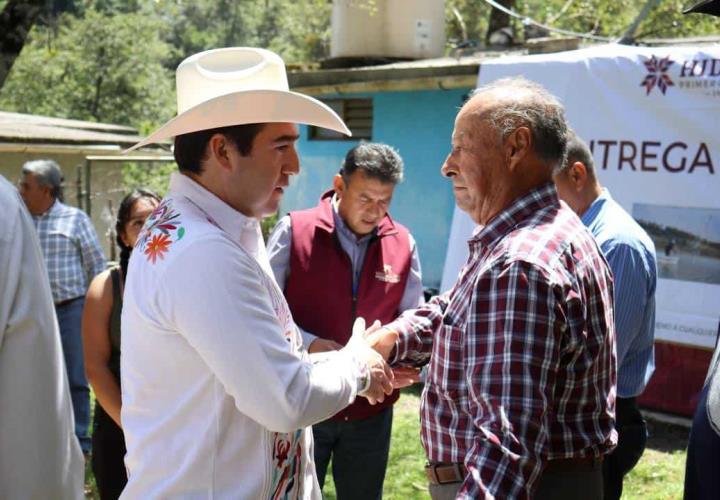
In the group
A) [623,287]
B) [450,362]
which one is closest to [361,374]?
[450,362]

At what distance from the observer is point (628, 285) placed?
11.7 ft

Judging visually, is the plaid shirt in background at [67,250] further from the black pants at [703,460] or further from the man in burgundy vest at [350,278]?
the black pants at [703,460]

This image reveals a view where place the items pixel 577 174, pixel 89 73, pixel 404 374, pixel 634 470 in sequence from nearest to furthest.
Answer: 1. pixel 404 374
2. pixel 577 174
3. pixel 634 470
4. pixel 89 73

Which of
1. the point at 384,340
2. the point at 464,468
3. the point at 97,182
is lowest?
the point at 97,182

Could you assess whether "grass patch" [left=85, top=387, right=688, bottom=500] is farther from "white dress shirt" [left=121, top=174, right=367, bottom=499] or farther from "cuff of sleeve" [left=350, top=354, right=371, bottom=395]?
"white dress shirt" [left=121, top=174, right=367, bottom=499]

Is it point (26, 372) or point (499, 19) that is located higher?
point (499, 19)

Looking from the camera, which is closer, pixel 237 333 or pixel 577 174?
pixel 237 333

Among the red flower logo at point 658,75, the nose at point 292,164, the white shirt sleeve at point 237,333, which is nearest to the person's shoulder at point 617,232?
the nose at point 292,164

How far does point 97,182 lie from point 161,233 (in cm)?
1528

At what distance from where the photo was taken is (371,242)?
4.27m

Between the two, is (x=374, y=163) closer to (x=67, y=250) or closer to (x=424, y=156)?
(x=67, y=250)

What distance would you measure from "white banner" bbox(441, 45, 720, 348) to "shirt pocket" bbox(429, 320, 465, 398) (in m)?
4.84

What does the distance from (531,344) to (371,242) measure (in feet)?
7.28

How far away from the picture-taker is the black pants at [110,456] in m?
4.17
